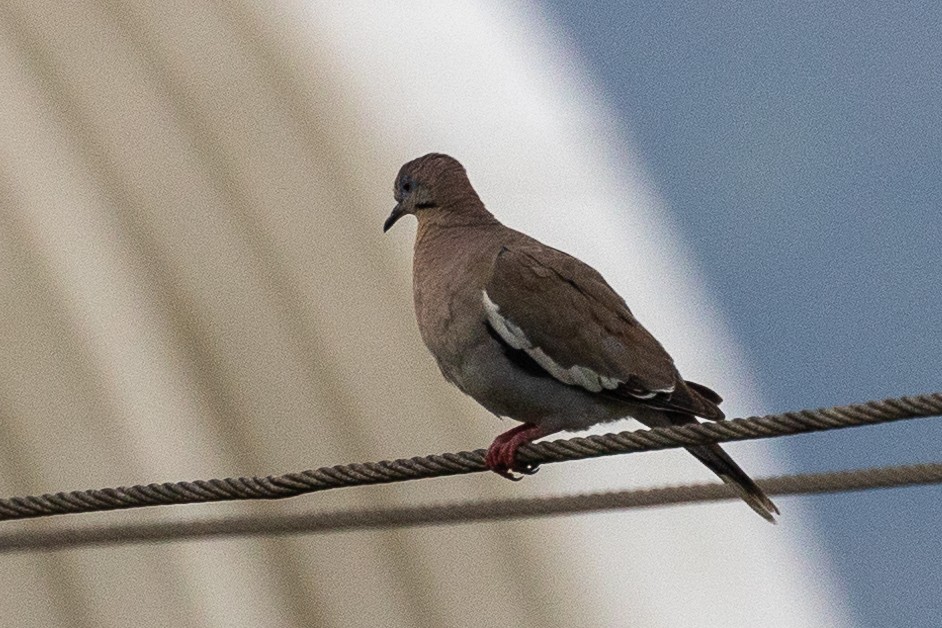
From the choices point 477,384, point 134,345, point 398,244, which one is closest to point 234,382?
point 134,345

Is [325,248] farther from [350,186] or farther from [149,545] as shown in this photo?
[149,545]

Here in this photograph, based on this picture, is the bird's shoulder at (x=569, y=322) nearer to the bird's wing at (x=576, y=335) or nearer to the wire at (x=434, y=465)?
the bird's wing at (x=576, y=335)

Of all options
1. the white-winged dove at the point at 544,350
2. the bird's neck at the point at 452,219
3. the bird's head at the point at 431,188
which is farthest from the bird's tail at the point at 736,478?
the bird's head at the point at 431,188

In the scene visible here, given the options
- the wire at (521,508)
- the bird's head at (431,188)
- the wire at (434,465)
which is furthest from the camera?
the bird's head at (431,188)

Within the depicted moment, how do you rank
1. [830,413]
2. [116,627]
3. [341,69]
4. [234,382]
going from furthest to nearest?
1. [341,69]
2. [234,382]
3. [116,627]
4. [830,413]

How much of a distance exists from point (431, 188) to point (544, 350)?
84cm

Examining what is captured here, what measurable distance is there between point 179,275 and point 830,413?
19.7 ft

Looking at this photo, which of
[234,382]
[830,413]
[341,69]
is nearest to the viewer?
[830,413]

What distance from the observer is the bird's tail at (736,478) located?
432cm

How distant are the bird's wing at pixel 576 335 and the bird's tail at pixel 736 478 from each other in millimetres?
144

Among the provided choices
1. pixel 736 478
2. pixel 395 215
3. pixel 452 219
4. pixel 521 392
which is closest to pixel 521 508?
pixel 521 392

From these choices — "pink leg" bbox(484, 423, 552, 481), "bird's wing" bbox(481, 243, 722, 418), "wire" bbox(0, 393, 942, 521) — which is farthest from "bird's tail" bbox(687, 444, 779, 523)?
"wire" bbox(0, 393, 942, 521)

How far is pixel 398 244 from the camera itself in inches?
352

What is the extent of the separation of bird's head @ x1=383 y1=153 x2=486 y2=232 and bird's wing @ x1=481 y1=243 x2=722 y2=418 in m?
0.44
